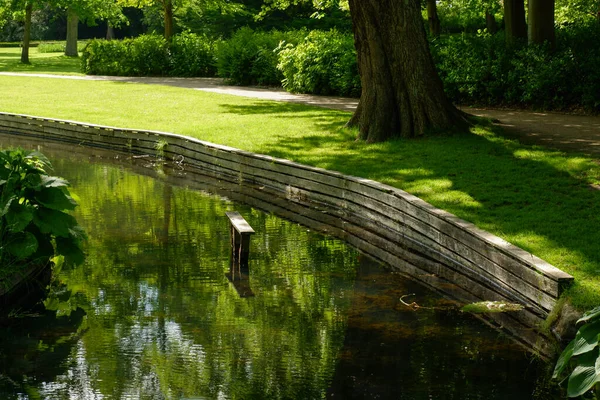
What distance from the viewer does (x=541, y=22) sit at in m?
20.4

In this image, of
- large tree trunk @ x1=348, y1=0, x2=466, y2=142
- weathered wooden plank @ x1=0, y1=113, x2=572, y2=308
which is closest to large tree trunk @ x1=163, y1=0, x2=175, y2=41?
weathered wooden plank @ x1=0, y1=113, x2=572, y2=308

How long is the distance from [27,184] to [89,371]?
90.2 inches

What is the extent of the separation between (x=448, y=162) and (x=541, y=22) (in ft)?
27.4

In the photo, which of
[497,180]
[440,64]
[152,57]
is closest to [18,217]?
[497,180]

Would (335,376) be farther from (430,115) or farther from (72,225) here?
(430,115)

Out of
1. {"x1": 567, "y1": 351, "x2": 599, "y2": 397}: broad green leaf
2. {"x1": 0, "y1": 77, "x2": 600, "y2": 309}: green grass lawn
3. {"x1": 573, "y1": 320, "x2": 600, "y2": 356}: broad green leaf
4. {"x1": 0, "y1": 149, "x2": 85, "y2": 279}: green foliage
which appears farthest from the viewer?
{"x1": 0, "y1": 77, "x2": 600, "y2": 309}: green grass lawn

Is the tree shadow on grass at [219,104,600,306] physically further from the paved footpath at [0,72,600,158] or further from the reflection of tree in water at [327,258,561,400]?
the reflection of tree in water at [327,258,561,400]

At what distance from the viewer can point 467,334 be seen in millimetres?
7855

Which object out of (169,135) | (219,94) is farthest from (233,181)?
(219,94)

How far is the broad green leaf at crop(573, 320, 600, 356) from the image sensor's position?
5816mm

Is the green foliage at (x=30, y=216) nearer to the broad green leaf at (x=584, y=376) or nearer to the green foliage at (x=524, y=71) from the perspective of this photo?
the broad green leaf at (x=584, y=376)

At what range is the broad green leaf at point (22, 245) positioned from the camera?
8.33 m

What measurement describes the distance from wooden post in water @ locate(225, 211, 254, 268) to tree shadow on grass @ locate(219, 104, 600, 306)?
2.26 meters

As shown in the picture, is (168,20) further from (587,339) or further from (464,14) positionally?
(587,339)
